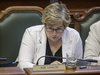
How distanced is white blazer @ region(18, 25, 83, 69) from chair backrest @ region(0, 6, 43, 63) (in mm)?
190

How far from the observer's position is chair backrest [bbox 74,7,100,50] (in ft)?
8.00

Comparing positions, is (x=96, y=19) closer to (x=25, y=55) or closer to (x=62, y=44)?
(x=62, y=44)

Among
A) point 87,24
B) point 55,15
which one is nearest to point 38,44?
point 55,15

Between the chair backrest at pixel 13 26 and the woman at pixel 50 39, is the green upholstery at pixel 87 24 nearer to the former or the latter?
the woman at pixel 50 39

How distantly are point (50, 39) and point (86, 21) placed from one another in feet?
1.80

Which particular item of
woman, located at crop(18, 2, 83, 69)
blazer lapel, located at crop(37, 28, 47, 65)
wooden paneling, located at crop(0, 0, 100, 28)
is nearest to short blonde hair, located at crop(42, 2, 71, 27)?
woman, located at crop(18, 2, 83, 69)

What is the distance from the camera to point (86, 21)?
2455mm

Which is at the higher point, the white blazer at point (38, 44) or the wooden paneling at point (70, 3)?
the wooden paneling at point (70, 3)

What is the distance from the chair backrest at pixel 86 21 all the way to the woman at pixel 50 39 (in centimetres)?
22

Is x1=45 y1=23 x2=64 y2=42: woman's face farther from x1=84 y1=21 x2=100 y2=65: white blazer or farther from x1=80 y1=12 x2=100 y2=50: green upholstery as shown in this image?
x1=80 y1=12 x2=100 y2=50: green upholstery

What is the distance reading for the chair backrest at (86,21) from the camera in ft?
8.00

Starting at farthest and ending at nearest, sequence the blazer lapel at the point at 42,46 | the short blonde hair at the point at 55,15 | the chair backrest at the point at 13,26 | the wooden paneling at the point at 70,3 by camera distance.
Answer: the wooden paneling at the point at 70,3
the chair backrest at the point at 13,26
the blazer lapel at the point at 42,46
the short blonde hair at the point at 55,15

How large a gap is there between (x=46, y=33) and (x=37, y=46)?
0.16 meters

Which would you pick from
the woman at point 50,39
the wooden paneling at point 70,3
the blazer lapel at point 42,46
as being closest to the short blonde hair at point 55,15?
the woman at point 50,39
